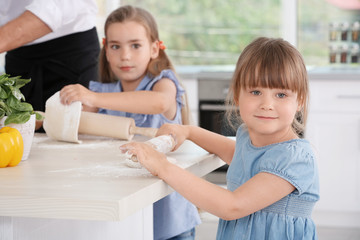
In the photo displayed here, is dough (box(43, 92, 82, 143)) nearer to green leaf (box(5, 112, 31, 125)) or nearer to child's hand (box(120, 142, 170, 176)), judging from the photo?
green leaf (box(5, 112, 31, 125))

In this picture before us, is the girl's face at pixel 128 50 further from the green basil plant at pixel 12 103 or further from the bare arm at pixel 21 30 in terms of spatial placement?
the green basil plant at pixel 12 103

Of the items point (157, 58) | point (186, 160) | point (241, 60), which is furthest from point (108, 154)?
point (157, 58)

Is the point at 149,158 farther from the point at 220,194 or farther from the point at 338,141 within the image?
the point at 338,141

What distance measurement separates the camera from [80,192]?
43.0 inches

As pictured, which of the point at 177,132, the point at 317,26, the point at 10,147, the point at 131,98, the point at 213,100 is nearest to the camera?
the point at 10,147

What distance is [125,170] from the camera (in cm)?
130

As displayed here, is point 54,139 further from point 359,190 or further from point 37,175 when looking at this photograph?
point 359,190

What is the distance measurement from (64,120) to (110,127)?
0.46ft

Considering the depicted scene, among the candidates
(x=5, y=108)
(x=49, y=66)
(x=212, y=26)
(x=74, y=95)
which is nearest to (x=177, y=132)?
(x=74, y=95)

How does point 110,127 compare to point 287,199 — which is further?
point 110,127

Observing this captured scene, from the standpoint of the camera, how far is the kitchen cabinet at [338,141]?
3479 millimetres

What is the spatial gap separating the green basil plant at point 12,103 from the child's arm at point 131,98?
0.31m

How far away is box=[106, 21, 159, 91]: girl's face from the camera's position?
2.09m

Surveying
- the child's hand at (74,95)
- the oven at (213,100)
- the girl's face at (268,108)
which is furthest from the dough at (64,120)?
the oven at (213,100)
